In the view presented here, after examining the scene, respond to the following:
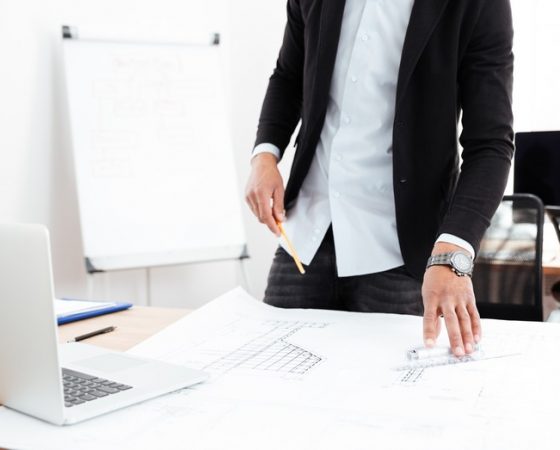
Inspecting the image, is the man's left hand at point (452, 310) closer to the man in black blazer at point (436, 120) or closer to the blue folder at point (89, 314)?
the man in black blazer at point (436, 120)

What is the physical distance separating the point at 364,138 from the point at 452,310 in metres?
0.45

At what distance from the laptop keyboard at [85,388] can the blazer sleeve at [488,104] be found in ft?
2.11

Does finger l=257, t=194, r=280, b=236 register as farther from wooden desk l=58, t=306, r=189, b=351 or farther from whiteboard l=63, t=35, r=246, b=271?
whiteboard l=63, t=35, r=246, b=271

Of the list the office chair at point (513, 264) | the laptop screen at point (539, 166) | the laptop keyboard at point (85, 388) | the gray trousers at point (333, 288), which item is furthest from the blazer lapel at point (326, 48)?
the laptop screen at point (539, 166)

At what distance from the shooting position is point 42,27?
281 centimetres

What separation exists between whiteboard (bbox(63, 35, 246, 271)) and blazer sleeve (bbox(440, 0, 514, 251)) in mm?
1929

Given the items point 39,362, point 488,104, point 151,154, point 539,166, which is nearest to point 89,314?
point 39,362

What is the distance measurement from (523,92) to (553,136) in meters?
0.75

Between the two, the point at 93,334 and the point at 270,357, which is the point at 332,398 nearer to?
A: the point at 270,357

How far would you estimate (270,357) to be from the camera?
1020 millimetres

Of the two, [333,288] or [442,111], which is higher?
[442,111]

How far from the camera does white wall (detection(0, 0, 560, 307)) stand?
2705mm

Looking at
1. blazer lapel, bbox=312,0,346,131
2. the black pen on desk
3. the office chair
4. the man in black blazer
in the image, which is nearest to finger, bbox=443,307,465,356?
the man in black blazer

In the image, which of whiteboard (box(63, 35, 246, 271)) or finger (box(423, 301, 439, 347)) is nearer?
finger (box(423, 301, 439, 347))
